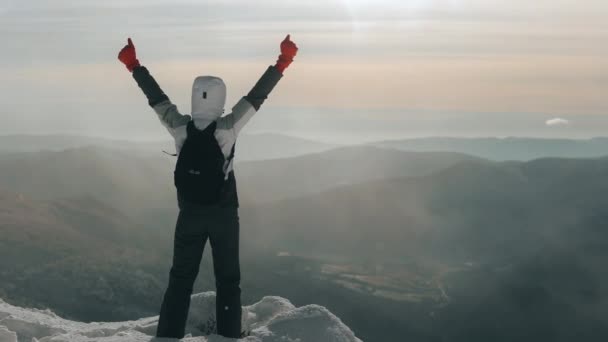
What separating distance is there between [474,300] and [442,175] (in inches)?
1860

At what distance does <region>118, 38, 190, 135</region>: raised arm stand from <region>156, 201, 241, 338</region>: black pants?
0.91 metres

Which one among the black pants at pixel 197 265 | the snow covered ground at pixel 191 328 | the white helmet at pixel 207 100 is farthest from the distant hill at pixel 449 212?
the white helmet at pixel 207 100

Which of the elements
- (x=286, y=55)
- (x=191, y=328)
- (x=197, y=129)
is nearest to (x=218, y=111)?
(x=197, y=129)

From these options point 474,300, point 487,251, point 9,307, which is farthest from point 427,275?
point 9,307

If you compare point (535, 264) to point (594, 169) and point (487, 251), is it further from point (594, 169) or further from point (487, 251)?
point (594, 169)

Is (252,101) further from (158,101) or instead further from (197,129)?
(158,101)

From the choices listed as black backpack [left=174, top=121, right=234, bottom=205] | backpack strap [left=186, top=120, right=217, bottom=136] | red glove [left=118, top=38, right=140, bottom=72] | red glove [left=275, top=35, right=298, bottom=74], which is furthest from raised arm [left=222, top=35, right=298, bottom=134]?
red glove [left=118, top=38, right=140, bottom=72]

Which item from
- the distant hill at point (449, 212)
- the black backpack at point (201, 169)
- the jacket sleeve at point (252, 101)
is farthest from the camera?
the distant hill at point (449, 212)

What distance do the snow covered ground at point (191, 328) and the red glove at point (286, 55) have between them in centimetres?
267

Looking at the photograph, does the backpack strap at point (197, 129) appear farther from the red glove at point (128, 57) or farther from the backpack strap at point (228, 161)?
the red glove at point (128, 57)

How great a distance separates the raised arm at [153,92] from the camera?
757cm

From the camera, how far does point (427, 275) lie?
Result: 61.8m

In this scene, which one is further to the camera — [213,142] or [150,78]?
[150,78]

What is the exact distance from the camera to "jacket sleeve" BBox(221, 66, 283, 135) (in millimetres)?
7395
